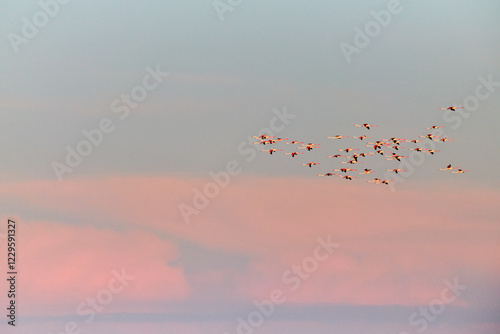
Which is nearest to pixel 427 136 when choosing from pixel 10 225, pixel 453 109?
pixel 453 109

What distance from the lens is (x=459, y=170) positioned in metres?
82.2

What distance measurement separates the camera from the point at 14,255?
73.5 metres

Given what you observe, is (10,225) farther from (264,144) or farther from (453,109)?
(453,109)

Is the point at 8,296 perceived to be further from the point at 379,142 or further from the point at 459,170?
the point at 459,170

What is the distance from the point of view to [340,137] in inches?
3206

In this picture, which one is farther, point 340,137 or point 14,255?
point 340,137

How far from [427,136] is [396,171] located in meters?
3.93

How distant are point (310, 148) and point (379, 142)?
5.06m

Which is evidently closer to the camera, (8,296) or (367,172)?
(8,296)

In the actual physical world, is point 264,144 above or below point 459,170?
above

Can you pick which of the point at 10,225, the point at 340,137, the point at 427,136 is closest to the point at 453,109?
the point at 427,136

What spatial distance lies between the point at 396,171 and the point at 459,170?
522cm

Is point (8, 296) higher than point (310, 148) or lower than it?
lower

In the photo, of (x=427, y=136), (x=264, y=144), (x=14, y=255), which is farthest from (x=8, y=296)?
(x=427, y=136)
